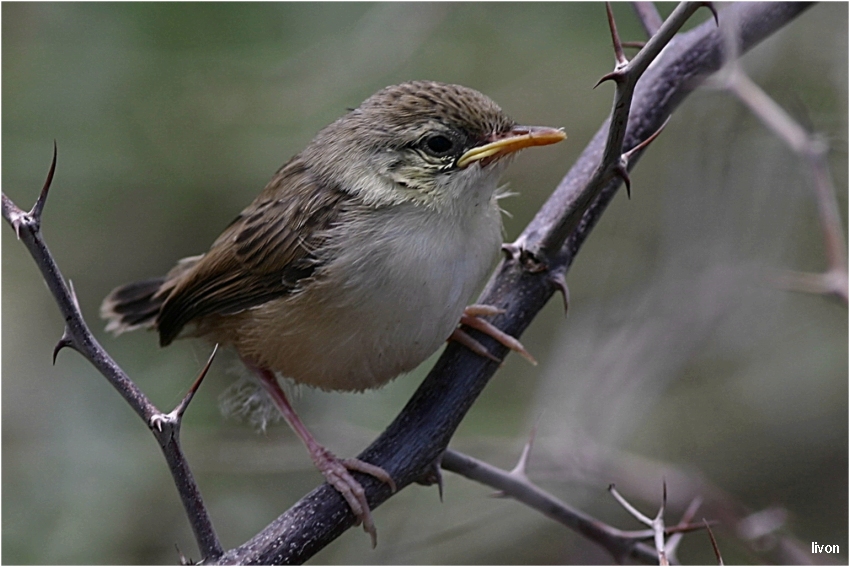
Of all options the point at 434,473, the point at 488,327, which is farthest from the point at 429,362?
the point at 434,473

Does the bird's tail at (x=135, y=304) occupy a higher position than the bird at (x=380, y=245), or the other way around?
the bird at (x=380, y=245)

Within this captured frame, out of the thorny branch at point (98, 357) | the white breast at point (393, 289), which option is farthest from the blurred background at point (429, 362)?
the thorny branch at point (98, 357)

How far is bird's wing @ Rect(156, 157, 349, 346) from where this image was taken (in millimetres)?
3383

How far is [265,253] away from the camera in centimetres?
351

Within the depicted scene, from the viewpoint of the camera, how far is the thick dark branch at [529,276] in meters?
2.93

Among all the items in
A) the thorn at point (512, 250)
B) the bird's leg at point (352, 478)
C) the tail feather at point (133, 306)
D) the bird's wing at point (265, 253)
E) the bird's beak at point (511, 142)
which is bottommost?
the tail feather at point (133, 306)

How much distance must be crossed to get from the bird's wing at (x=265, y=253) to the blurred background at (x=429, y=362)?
16.6 inches

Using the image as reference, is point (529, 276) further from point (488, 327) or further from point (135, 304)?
point (135, 304)

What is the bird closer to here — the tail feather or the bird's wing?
the bird's wing

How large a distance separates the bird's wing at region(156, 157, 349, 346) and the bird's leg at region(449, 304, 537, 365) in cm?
57

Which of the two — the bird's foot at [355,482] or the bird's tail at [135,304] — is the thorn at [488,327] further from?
the bird's tail at [135,304]

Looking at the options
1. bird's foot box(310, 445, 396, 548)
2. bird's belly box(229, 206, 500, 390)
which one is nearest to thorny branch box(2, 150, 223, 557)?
bird's foot box(310, 445, 396, 548)

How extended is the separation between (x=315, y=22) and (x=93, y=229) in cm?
174

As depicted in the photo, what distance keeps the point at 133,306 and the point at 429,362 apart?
5.11ft
